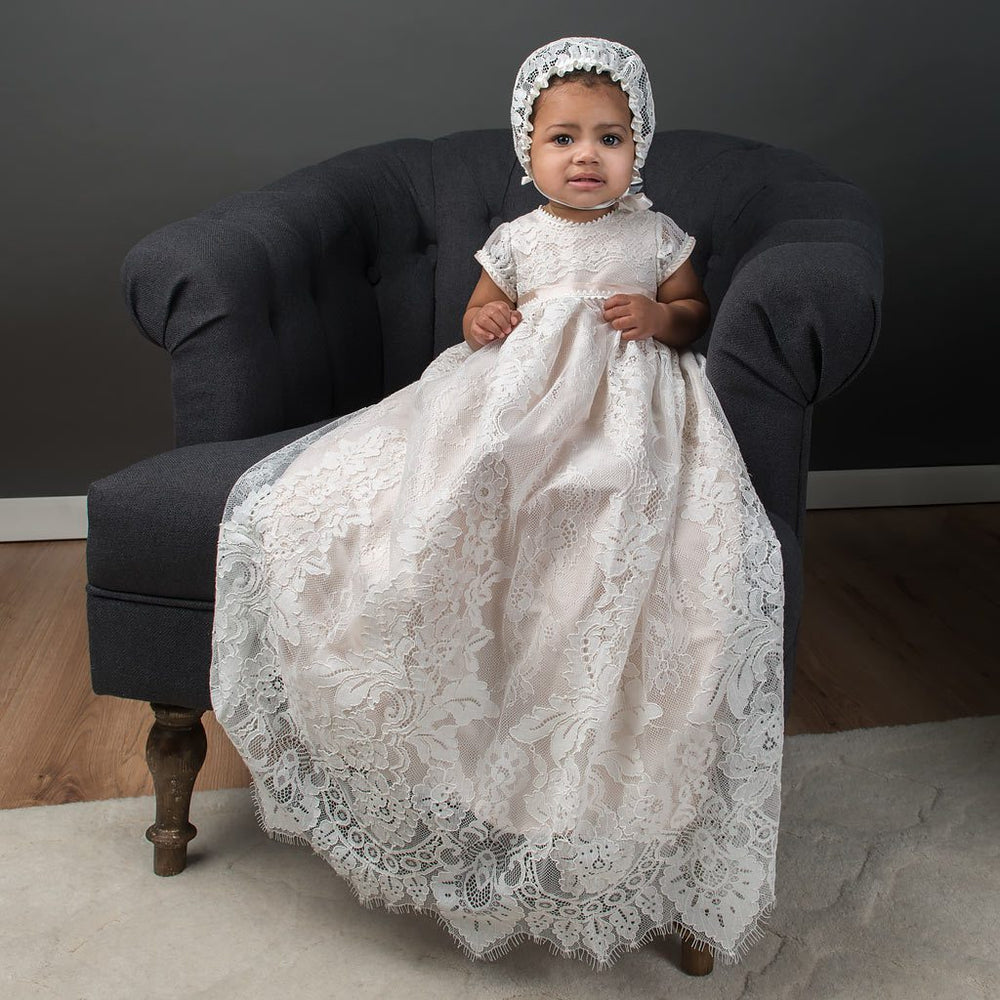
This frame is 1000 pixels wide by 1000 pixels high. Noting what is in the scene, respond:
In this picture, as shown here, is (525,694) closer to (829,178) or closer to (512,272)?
(512,272)

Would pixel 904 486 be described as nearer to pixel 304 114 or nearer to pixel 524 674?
pixel 304 114

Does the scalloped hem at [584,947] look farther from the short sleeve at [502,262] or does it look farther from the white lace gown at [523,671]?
the short sleeve at [502,262]

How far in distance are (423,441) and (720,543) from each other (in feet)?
1.09

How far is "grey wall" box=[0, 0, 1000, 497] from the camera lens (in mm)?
2365

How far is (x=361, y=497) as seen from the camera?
4.13ft

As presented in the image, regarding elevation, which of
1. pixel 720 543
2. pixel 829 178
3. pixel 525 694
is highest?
pixel 829 178

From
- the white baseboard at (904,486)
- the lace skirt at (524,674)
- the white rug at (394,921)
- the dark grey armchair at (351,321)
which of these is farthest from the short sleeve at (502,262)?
the white baseboard at (904,486)

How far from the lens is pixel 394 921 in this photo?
1.37m

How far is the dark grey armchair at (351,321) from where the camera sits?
130 centimetres

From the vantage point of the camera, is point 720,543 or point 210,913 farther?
point 210,913

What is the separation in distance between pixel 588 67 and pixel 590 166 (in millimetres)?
118

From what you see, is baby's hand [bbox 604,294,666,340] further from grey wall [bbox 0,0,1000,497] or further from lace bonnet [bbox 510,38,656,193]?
grey wall [bbox 0,0,1000,497]

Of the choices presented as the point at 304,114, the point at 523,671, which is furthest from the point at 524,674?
the point at 304,114

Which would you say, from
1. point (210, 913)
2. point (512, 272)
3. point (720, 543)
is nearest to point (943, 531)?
point (512, 272)
